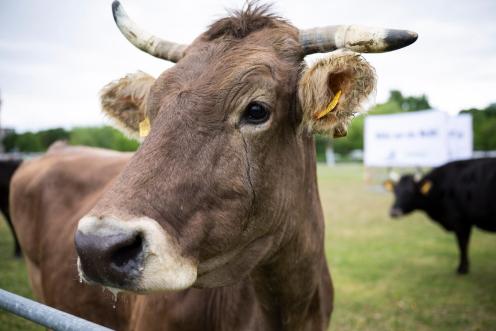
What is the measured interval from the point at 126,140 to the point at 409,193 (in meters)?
42.1

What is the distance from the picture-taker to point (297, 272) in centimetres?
234

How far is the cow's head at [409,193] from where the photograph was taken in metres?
8.94

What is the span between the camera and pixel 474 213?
7.42 m

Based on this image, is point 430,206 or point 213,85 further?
point 430,206

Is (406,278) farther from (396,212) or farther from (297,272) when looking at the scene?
(297,272)

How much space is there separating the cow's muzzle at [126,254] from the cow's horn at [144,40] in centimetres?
144

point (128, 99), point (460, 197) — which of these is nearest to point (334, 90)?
point (128, 99)

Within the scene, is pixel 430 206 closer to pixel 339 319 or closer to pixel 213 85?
pixel 339 319

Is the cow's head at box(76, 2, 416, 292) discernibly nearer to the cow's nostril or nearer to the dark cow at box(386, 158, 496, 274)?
the cow's nostril

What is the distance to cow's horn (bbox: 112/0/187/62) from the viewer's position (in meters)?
2.58

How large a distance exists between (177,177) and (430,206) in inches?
330

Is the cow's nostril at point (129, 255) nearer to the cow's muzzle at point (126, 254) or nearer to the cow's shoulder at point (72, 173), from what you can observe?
the cow's muzzle at point (126, 254)

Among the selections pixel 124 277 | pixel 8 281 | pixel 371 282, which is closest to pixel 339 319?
pixel 371 282

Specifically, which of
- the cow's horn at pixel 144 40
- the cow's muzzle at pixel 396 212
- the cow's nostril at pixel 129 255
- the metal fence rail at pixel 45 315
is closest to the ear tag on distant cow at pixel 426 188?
the cow's muzzle at pixel 396 212
